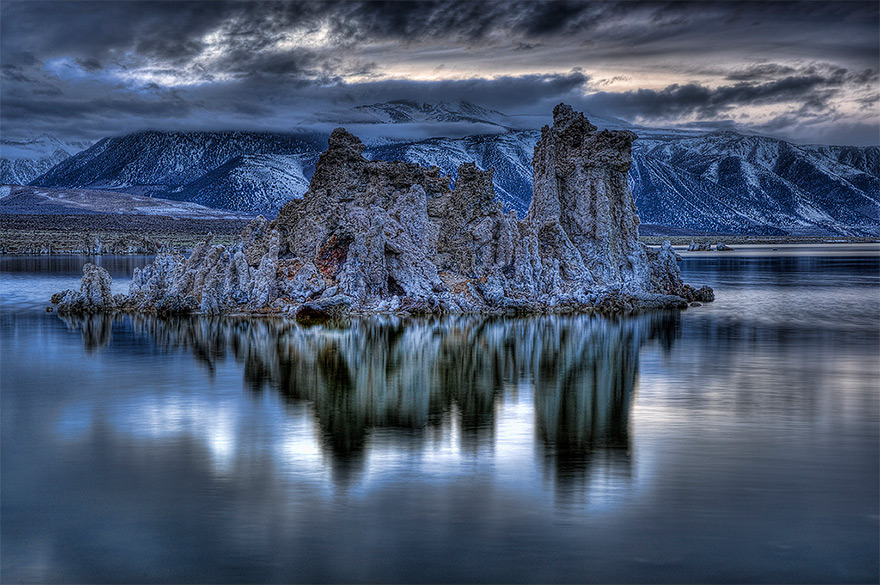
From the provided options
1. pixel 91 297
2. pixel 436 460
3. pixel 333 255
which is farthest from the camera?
pixel 91 297

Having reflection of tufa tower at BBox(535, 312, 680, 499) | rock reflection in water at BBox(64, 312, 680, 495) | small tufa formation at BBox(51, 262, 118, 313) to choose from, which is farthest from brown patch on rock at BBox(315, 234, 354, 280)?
reflection of tufa tower at BBox(535, 312, 680, 499)

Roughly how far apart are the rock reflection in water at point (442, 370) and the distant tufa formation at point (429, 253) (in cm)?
269

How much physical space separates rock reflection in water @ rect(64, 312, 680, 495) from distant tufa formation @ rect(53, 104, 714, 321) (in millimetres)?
2692

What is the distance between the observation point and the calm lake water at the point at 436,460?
13.7 meters

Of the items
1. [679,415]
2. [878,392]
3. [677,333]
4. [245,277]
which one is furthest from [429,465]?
[245,277]

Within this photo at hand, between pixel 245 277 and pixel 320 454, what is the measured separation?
29.3 m

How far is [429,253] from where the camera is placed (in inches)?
1978

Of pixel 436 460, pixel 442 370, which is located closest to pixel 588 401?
pixel 442 370

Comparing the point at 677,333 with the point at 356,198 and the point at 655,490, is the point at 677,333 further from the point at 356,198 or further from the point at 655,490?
the point at 655,490

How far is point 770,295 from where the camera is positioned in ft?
222

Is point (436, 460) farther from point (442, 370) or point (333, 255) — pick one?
point (333, 255)

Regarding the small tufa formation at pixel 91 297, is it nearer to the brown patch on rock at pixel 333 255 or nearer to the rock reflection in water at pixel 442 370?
the rock reflection in water at pixel 442 370

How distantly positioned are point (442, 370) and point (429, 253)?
19556 mm

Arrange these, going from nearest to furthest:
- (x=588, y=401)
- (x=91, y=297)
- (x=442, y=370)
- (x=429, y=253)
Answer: (x=588, y=401)
(x=442, y=370)
(x=91, y=297)
(x=429, y=253)
